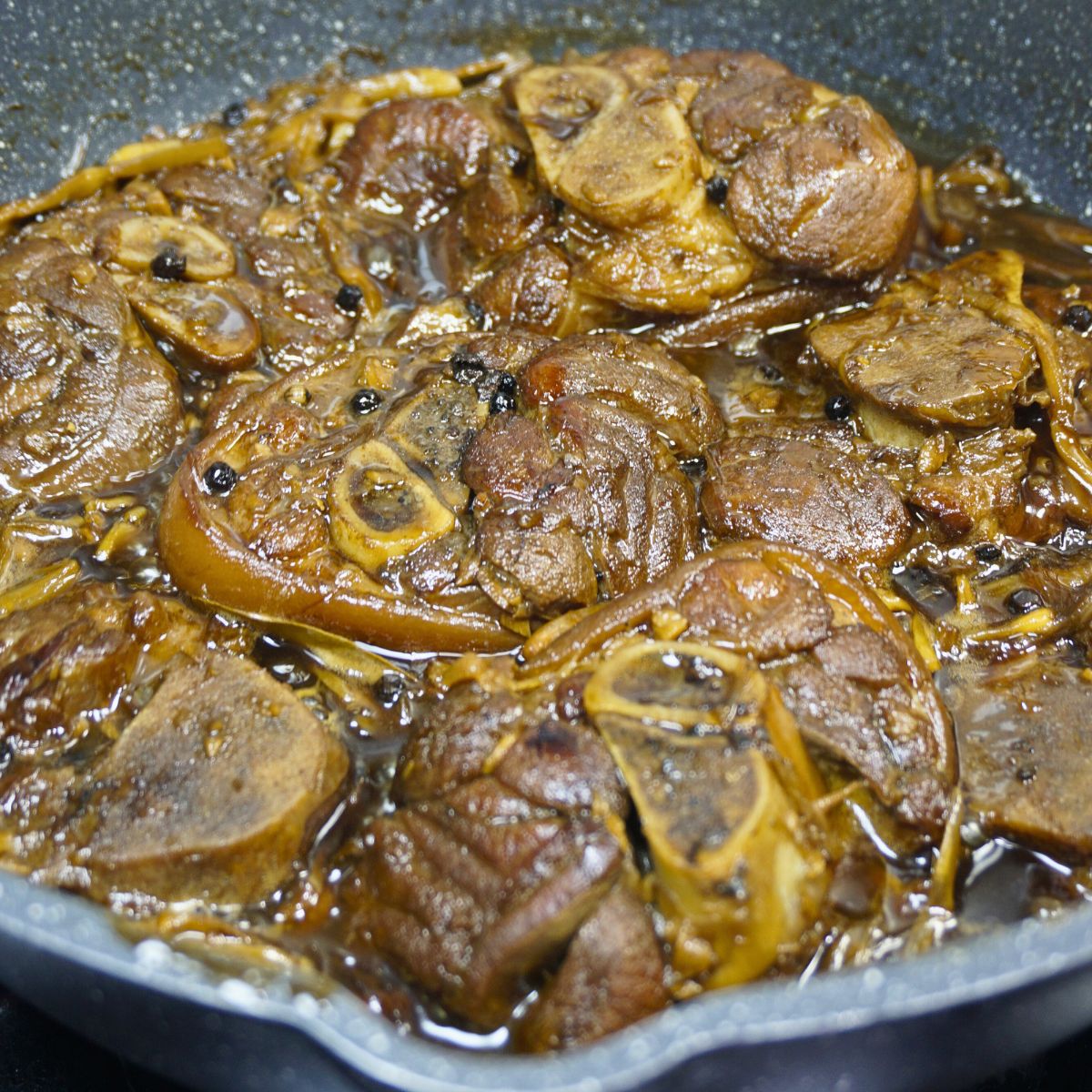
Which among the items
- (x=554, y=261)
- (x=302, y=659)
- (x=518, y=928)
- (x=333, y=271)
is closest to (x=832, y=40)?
(x=554, y=261)

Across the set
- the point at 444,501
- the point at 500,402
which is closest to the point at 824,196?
the point at 500,402

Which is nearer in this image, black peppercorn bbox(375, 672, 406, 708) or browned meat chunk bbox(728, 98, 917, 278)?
black peppercorn bbox(375, 672, 406, 708)

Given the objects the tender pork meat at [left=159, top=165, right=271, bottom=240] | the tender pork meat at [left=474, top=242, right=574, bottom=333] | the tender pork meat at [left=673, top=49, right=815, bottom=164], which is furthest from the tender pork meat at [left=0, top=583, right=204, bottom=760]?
the tender pork meat at [left=673, top=49, right=815, bottom=164]

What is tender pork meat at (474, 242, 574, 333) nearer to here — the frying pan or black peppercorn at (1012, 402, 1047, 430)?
black peppercorn at (1012, 402, 1047, 430)

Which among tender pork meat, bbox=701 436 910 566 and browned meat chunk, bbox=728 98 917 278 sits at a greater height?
browned meat chunk, bbox=728 98 917 278

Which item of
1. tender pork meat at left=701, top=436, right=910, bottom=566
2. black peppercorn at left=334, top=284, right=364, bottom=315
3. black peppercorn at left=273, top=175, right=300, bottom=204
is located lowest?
tender pork meat at left=701, top=436, right=910, bottom=566

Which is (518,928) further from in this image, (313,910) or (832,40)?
(832,40)

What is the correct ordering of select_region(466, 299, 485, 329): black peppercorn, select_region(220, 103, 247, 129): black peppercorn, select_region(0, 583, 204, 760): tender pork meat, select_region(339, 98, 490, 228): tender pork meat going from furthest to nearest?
select_region(220, 103, 247, 129): black peppercorn < select_region(339, 98, 490, 228): tender pork meat < select_region(466, 299, 485, 329): black peppercorn < select_region(0, 583, 204, 760): tender pork meat

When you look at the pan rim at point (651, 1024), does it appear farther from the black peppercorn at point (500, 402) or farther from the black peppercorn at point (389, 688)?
the black peppercorn at point (500, 402)
